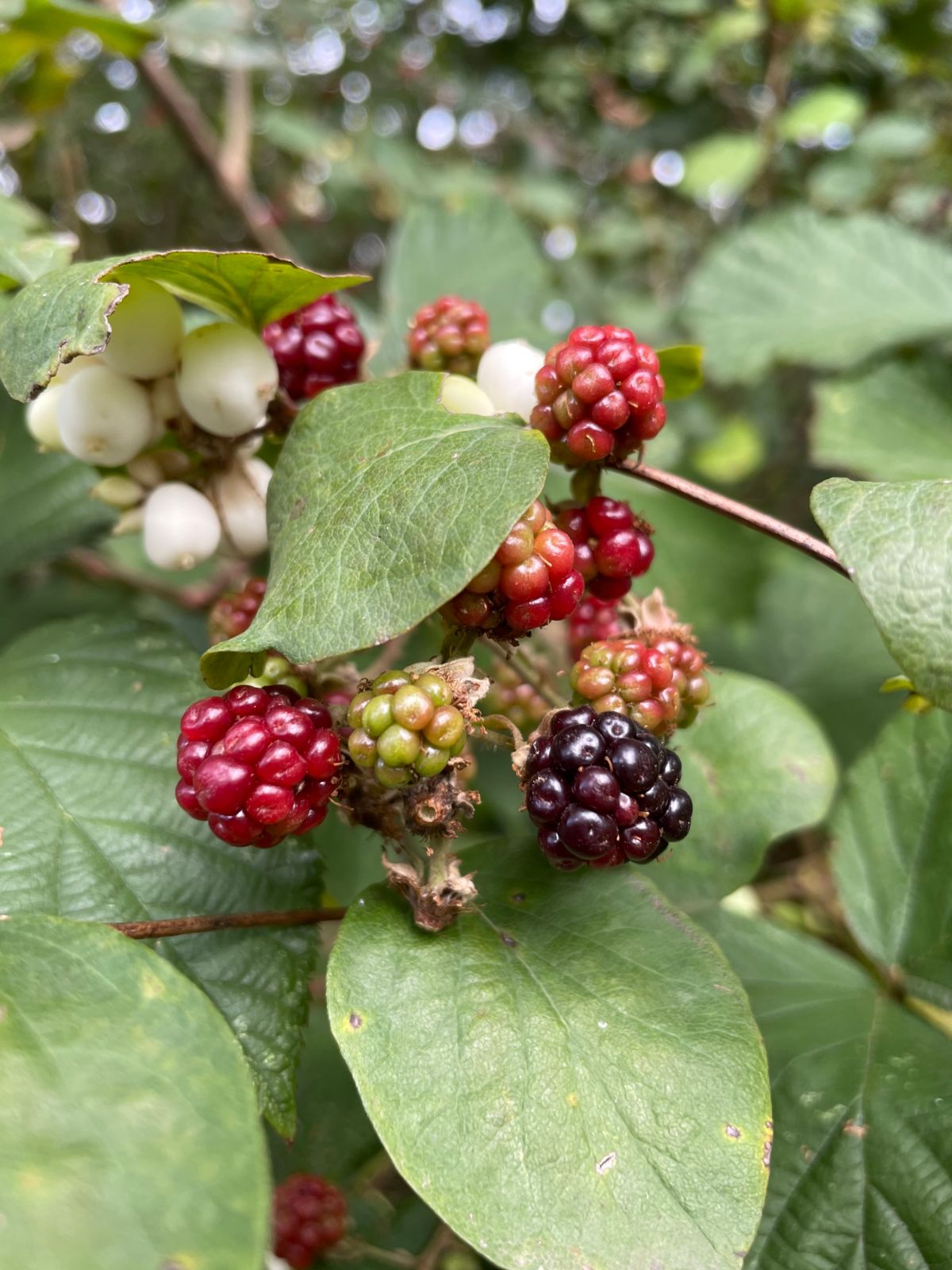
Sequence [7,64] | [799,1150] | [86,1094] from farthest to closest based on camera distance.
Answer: [7,64], [799,1150], [86,1094]

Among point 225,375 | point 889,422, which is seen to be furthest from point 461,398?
point 889,422

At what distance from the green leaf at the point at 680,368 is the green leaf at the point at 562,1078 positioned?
420mm

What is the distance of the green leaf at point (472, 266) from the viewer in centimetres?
147

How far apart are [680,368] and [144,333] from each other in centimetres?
41

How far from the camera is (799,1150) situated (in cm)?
71

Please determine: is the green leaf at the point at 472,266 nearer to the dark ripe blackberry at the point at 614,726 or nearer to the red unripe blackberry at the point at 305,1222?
the dark ripe blackberry at the point at 614,726

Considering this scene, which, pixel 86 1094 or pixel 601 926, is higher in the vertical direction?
pixel 86 1094

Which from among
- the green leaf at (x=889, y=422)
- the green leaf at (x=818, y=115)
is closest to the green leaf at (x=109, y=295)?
the green leaf at (x=889, y=422)

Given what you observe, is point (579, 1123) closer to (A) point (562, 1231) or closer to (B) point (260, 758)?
(A) point (562, 1231)

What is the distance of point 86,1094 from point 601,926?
0.33 metres

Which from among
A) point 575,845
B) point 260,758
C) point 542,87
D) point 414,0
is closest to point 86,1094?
point 260,758

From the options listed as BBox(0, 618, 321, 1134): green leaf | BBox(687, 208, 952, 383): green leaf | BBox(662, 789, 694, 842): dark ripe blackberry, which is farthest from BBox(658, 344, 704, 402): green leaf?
BBox(687, 208, 952, 383): green leaf

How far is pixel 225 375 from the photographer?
2.18 feet

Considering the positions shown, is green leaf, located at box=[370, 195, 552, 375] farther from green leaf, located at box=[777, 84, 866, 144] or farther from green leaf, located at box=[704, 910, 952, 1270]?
green leaf, located at box=[704, 910, 952, 1270]
